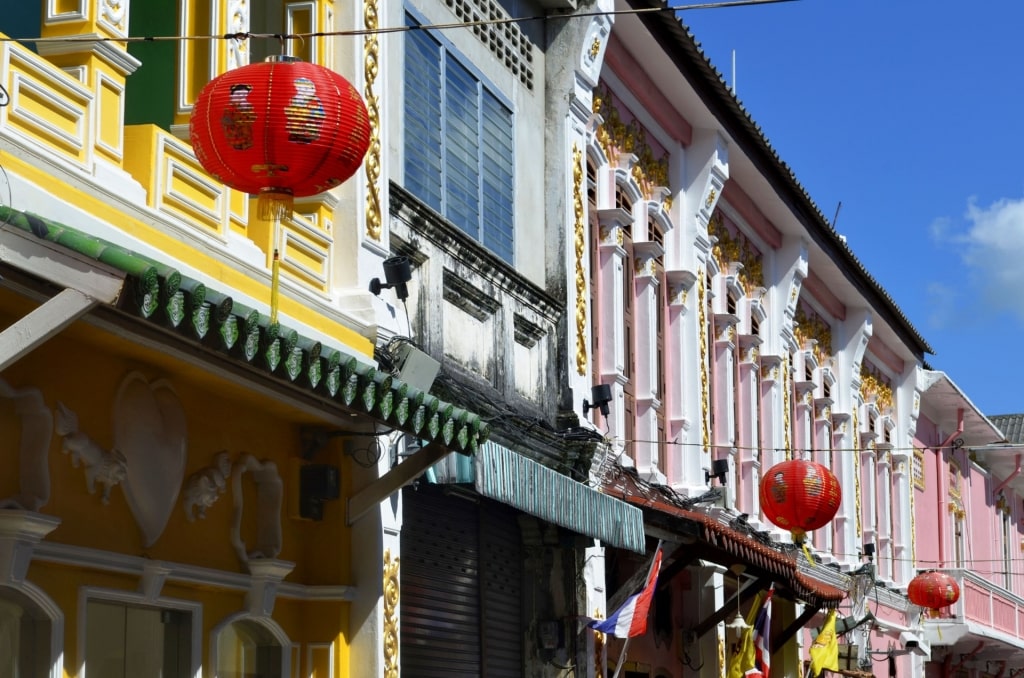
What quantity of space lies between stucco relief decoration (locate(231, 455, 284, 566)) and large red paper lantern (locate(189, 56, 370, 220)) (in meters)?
2.15

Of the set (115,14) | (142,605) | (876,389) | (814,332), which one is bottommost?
(142,605)

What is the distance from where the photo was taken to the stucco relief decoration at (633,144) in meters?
17.9

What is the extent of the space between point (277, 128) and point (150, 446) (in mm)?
1918

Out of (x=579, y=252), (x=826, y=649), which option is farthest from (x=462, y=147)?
(x=826, y=649)

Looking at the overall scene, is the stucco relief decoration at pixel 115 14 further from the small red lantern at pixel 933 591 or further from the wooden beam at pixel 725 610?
the small red lantern at pixel 933 591

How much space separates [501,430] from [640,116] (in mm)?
6985

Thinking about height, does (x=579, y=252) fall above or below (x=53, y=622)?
above

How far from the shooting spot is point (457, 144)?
13.8 metres

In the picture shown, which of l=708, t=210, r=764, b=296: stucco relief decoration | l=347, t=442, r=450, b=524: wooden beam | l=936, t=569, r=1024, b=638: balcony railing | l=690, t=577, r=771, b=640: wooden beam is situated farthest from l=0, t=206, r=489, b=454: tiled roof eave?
l=936, t=569, r=1024, b=638: balcony railing

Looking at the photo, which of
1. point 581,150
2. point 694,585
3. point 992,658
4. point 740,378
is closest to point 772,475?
point 694,585

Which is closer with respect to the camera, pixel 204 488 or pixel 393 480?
pixel 204 488

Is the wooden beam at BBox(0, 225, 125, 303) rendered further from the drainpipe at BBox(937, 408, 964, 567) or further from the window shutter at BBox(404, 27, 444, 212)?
the drainpipe at BBox(937, 408, 964, 567)

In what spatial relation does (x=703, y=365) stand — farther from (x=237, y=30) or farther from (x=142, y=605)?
(x=142, y=605)

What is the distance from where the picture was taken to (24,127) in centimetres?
823
